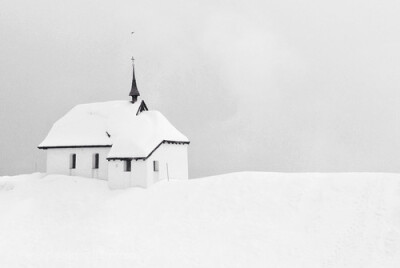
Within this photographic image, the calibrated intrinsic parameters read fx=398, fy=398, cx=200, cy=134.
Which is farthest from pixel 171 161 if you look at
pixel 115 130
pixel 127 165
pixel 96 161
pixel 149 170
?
pixel 96 161

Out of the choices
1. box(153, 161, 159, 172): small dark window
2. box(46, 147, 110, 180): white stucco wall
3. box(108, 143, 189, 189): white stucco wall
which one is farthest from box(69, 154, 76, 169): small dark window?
box(153, 161, 159, 172): small dark window

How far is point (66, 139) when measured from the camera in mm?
41062

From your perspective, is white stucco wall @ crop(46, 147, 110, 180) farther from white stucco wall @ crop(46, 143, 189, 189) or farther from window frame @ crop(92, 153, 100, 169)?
window frame @ crop(92, 153, 100, 169)

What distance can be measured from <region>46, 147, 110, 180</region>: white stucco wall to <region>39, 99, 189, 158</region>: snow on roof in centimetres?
67

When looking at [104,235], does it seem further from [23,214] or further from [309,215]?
[309,215]

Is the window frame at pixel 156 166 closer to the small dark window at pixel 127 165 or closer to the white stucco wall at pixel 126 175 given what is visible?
the white stucco wall at pixel 126 175

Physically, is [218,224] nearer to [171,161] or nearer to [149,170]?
[149,170]

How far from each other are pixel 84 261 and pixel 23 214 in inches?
408

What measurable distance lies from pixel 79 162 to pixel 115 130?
16.0 feet

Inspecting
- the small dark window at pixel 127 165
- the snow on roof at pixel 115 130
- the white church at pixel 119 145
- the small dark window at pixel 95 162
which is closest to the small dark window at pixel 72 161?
the white church at pixel 119 145

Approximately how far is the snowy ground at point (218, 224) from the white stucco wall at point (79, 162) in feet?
13.2

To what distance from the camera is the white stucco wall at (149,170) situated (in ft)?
115

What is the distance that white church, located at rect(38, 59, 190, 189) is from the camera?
35.4m

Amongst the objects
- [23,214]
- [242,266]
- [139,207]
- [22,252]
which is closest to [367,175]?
[242,266]
